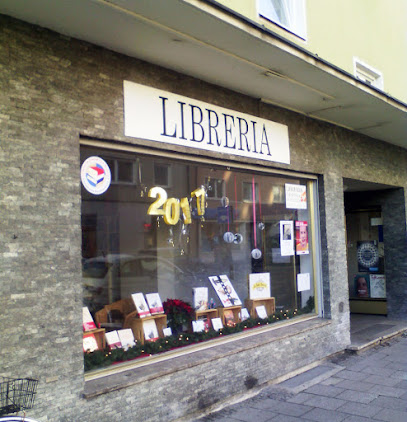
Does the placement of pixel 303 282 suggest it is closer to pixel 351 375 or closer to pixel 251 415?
pixel 351 375

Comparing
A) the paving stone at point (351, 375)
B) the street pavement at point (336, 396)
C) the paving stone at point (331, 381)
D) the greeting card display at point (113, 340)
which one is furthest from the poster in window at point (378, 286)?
the greeting card display at point (113, 340)

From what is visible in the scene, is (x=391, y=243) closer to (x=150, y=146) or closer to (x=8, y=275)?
(x=150, y=146)

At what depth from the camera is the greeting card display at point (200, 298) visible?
6603mm

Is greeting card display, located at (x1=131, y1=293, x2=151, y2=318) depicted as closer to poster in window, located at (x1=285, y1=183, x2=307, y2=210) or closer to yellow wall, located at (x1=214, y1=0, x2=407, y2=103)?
poster in window, located at (x1=285, y1=183, x2=307, y2=210)

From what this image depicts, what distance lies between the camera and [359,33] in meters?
8.47

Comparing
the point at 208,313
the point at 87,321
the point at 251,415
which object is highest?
the point at 87,321

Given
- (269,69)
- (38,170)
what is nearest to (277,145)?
(269,69)

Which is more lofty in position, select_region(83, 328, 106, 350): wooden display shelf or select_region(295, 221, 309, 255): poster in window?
select_region(295, 221, 309, 255): poster in window

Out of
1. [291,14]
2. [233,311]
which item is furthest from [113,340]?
[291,14]

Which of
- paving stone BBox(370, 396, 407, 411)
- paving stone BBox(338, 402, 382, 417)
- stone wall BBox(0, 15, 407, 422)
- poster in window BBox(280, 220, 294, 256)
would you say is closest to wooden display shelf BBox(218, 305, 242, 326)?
stone wall BBox(0, 15, 407, 422)

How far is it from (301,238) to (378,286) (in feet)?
13.4

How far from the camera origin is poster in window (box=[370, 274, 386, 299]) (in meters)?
11.0

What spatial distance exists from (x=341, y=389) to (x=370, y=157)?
4979 mm

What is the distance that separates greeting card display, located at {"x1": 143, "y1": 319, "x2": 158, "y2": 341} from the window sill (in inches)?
11.5
